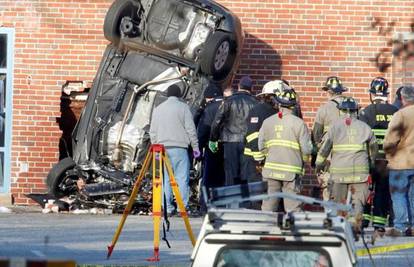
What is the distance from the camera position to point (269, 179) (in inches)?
561

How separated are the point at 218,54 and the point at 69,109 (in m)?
3.11

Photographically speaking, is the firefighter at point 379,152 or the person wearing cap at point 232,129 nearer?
the firefighter at point 379,152

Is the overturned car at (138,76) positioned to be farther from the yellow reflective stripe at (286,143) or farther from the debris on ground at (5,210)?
the yellow reflective stripe at (286,143)

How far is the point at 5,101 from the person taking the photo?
62.4 feet

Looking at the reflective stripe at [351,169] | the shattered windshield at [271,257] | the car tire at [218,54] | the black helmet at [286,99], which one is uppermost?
the car tire at [218,54]

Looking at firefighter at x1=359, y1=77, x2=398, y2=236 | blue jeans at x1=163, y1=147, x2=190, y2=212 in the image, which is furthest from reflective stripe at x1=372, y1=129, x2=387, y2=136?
blue jeans at x1=163, y1=147, x2=190, y2=212

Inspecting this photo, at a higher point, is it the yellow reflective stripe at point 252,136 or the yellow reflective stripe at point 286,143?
the yellow reflective stripe at point 286,143

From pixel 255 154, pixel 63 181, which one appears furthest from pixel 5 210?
pixel 255 154

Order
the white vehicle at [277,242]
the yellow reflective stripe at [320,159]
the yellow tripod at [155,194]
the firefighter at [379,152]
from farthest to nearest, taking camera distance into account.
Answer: the firefighter at [379,152]
the yellow reflective stripe at [320,159]
the yellow tripod at [155,194]
the white vehicle at [277,242]

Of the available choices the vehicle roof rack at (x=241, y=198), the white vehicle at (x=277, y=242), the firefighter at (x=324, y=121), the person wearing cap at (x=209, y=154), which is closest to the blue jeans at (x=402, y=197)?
the firefighter at (x=324, y=121)

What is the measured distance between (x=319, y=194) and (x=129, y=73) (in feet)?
10.0

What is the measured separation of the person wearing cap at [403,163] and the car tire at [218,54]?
281 centimetres

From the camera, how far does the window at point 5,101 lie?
18.9 meters

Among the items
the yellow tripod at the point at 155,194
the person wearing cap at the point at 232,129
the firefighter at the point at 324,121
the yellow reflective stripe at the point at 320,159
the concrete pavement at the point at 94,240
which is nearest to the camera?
the yellow tripod at the point at 155,194
